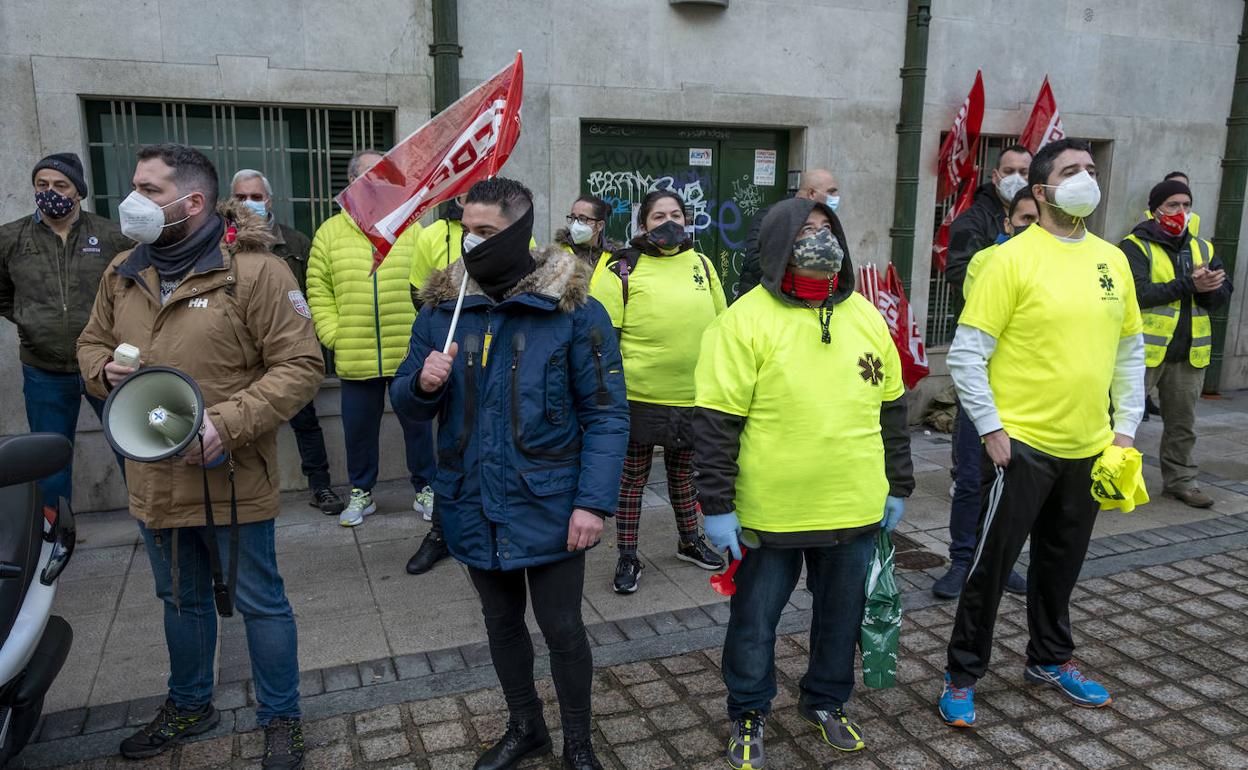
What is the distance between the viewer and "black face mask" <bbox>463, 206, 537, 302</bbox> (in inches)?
116

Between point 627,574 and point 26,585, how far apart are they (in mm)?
2673

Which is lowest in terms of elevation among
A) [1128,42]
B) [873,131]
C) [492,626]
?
[492,626]

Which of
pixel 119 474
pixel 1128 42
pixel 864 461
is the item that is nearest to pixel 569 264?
pixel 864 461

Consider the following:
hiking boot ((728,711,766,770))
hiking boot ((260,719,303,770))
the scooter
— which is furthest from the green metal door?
the scooter

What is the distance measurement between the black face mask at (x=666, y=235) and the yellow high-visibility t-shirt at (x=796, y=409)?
156 cm

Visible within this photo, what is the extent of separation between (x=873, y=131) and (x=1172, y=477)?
3433 millimetres

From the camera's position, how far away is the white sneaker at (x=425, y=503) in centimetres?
586

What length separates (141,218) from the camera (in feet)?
9.93

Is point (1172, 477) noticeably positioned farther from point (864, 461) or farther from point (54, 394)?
point (54, 394)

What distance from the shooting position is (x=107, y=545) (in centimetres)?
548

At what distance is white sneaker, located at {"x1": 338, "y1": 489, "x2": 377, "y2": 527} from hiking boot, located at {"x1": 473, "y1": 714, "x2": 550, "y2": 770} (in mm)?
2756

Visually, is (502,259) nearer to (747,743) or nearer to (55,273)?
(747,743)

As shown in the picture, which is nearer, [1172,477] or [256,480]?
[256,480]

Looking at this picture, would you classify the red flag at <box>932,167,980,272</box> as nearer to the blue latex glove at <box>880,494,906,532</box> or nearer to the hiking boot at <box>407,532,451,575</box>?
the hiking boot at <box>407,532,451,575</box>
